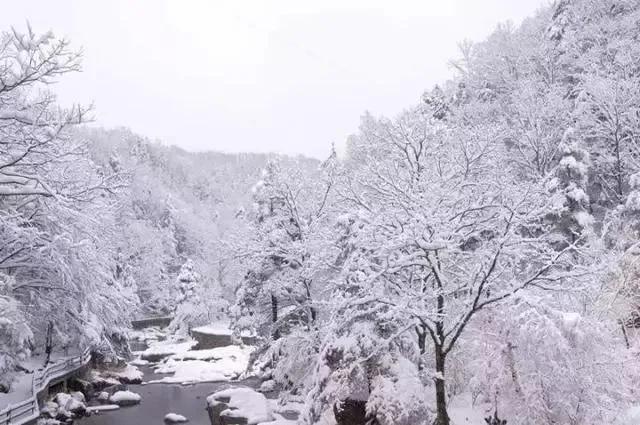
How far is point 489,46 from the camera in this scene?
44688 mm

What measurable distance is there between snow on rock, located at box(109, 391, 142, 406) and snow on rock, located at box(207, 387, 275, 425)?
5.95 metres

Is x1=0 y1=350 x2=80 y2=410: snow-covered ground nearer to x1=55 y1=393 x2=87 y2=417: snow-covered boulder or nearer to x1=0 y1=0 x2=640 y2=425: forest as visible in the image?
x1=0 y1=0 x2=640 y2=425: forest

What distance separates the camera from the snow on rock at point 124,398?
88.3 ft

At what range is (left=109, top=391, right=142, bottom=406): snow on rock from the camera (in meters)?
26.9

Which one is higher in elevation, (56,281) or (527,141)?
(527,141)

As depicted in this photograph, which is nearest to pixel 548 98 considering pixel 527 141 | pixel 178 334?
pixel 527 141

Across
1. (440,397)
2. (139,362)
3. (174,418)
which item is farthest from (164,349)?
(440,397)

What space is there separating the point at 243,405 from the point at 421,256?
1144 centimetres

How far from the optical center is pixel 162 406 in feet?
88.2

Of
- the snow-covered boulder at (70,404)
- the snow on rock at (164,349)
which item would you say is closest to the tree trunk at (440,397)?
the snow-covered boulder at (70,404)

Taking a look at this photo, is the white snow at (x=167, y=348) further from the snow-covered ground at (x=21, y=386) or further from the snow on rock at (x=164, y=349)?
the snow-covered ground at (x=21, y=386)

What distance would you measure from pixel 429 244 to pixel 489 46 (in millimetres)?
37396

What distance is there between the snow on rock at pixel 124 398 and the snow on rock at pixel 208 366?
5712 mm

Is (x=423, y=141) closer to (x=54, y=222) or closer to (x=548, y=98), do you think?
(x=54, y=222)
